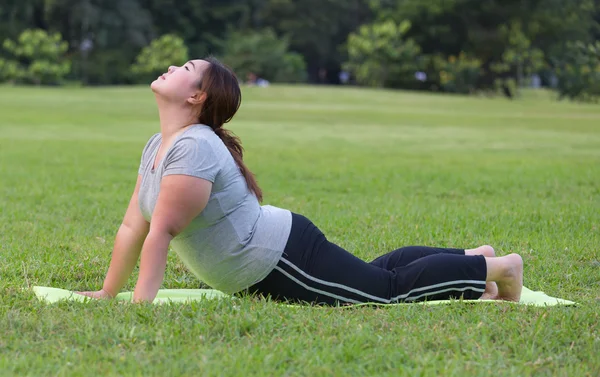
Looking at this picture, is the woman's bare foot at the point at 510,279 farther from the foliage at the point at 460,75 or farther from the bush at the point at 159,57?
the bush at the point at 159,57

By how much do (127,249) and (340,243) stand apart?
2102mm

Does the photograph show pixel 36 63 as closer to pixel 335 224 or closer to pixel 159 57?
pixel 159 57

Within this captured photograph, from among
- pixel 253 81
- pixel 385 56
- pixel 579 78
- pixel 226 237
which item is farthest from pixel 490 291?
pixel 385 56

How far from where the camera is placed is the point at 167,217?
376 centimetres

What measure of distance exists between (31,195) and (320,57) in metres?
58.3

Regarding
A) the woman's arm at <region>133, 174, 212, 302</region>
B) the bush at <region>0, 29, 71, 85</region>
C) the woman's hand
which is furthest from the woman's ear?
the bush at <region>0, 29, 71, 85</region>

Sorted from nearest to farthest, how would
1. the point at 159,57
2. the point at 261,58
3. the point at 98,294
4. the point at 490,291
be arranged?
1. the point at 98,294
2. the point at 490,291
3. the point at 159,57
4. the point at 261,58

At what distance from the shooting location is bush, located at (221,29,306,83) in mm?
49906

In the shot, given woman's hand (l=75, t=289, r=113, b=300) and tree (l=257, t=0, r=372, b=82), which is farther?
tree (l=257, t=0, r=372, b=82)

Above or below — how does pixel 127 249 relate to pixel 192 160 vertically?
below

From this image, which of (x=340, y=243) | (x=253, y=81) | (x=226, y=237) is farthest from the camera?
(x=253, y=81)

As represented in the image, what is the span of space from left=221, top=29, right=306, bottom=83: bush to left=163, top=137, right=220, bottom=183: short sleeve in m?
44.7

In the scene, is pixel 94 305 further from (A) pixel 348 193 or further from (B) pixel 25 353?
(A) pixel 348 193

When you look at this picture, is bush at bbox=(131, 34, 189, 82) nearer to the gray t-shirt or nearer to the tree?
the tree
